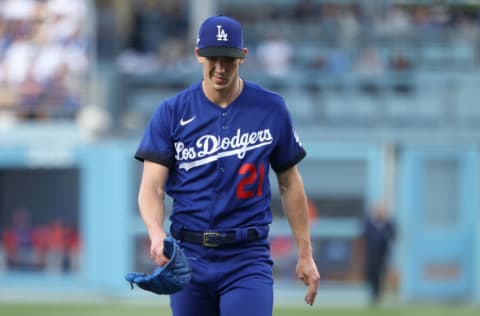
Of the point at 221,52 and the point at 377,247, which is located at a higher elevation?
the point at 221,52

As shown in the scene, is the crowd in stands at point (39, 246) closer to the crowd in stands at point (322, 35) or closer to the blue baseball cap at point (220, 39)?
the crowd in stands at point (322, 35)

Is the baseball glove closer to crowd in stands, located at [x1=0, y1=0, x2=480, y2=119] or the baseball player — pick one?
the baseball player

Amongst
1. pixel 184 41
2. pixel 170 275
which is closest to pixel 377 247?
pixel 184 41

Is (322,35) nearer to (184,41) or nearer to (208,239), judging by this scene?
(184,41)

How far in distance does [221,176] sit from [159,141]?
14.0 inches

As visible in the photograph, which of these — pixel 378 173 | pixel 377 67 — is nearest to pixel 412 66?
pixel 377 67

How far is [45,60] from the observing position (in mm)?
21688

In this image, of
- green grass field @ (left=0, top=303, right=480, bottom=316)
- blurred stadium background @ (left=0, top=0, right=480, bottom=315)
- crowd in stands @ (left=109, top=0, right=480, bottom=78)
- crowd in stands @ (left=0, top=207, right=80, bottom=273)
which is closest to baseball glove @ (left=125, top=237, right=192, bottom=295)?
green grass field @ (left=0, top=303, right=480, bottom=316)

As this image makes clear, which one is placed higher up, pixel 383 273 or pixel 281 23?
pixel 281 23

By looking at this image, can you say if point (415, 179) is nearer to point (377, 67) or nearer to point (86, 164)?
point (377, 67)

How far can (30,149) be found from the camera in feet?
71.1

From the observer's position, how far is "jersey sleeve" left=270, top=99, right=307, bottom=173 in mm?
6082

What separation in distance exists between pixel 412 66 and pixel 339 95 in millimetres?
1436

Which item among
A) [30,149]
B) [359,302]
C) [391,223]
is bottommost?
[359,302]
